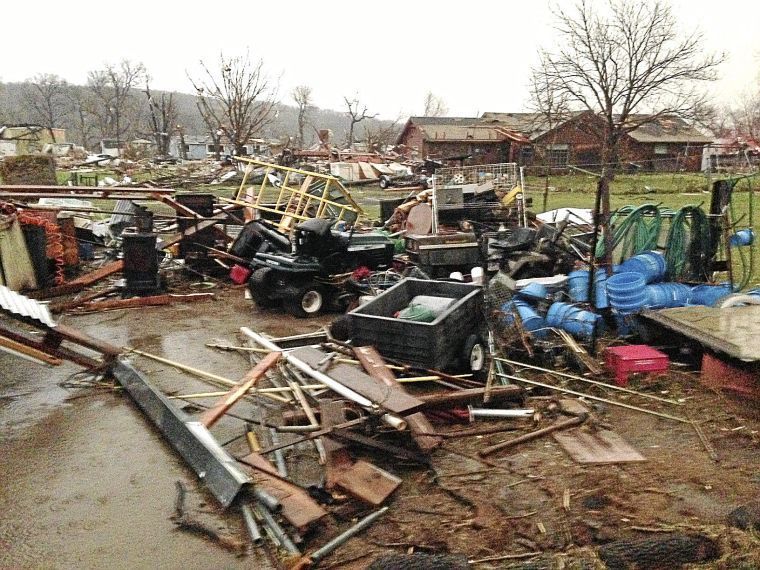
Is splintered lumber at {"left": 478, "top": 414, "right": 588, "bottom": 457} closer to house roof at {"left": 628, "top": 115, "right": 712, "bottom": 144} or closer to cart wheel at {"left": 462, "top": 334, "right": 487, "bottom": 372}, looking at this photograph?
cart wheel at {"left": 462, "top": 334, "right": 487, "bottom": 372}

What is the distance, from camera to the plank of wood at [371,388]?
428 cm

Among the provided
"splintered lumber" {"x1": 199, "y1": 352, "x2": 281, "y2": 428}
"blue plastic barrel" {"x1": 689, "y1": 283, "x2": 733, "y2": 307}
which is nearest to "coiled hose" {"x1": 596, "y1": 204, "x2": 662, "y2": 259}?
"blue plastic barrel" {"x1": 689, "y1": 283, "x2": 733, "y2": 307}

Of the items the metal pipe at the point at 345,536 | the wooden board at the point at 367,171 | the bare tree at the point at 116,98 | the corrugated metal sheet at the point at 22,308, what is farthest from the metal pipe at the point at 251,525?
the bare tree at the point at 116,98

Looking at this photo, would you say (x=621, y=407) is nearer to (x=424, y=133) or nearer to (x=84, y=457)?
(x=84, y=457)

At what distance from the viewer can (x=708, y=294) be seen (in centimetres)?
741

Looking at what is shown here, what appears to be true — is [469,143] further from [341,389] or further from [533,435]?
[341,389]

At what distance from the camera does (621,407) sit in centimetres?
547

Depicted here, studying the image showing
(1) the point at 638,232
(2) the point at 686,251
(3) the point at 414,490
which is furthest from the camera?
(1) the point at 638,232

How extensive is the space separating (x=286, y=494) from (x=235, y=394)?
4.49ft

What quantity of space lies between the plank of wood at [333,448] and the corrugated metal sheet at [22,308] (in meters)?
2.79

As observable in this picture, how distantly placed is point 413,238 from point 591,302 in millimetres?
3490

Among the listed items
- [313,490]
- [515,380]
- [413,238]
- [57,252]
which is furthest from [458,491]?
[57,252]

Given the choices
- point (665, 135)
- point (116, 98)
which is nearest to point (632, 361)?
point (665, 135)

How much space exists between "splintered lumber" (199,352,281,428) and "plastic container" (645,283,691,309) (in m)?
4.27
